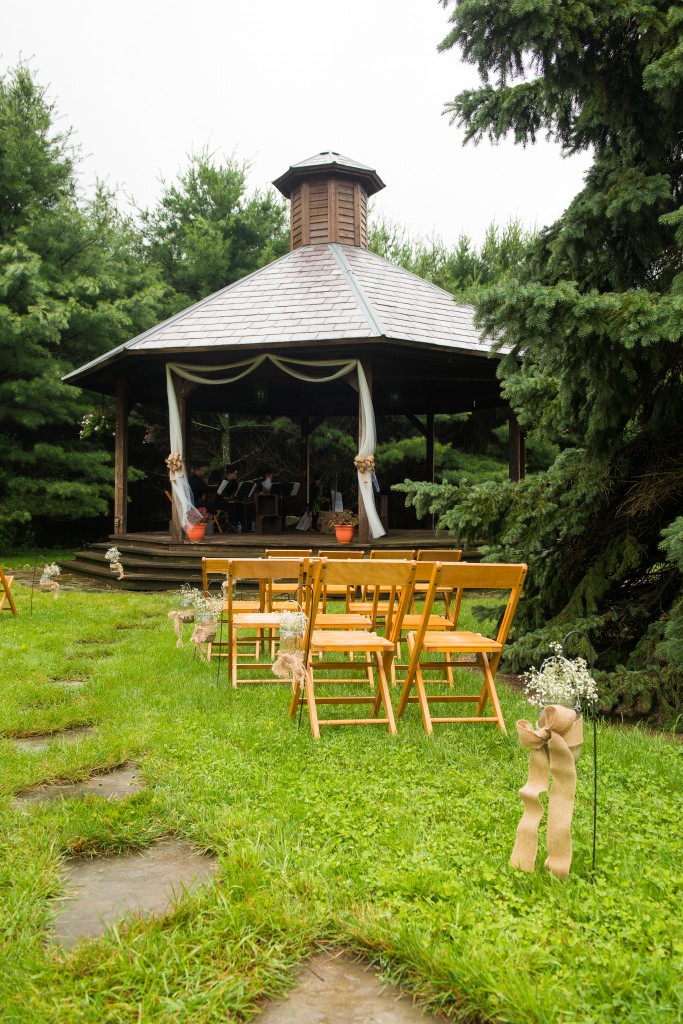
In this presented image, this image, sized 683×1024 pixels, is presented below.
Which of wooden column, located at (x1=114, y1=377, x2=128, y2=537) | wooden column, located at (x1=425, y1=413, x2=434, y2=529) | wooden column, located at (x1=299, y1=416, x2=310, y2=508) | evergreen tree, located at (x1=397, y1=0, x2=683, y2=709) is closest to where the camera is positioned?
evergreen tree, located at (x1=397, y1=0, x2=683, y2=709)

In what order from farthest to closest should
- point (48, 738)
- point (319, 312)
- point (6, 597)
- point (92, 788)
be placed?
point (319, 312) < point (6, 597) < point (48, 738) < point (92, 788)

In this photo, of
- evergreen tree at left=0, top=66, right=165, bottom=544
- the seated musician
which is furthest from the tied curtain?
evergreen tree at left=0, top=66, right=165, bottom=544

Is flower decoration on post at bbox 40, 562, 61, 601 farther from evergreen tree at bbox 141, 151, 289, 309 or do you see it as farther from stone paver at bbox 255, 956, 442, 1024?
evergreen tree at bbox 141, 151, 289, 309

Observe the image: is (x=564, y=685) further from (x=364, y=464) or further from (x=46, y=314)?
(x=46, y=314)

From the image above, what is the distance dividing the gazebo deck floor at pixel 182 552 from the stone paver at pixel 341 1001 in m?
9.47

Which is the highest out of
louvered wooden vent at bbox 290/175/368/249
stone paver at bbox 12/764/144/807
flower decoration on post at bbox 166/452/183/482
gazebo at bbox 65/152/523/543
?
louvered wooden vent at bbox 290/175/368/249

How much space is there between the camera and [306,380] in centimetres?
1268

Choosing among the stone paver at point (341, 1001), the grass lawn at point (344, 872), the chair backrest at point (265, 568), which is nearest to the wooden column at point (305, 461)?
the chair backrest at point (265, 568)

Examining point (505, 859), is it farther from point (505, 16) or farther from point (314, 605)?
point (505, 16)

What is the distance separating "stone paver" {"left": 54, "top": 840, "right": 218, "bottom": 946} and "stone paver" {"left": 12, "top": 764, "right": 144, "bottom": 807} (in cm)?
54

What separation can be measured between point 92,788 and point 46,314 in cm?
1373

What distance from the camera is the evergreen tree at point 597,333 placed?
Result: 4258 mm

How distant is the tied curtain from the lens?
11.7 metres

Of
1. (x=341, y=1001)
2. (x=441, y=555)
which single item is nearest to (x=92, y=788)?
(x=341, y=1001)
